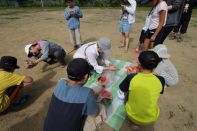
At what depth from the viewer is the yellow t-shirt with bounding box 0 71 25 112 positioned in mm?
2863

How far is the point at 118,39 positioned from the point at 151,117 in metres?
5.28

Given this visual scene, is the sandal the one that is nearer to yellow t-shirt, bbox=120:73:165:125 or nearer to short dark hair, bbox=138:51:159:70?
yellow t-shirt, bbox=120:73:165:125

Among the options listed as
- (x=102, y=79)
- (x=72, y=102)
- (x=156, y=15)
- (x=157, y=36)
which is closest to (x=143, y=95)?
(x=72, y=102)

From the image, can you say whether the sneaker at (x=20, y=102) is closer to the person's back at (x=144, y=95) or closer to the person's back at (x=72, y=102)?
the person's back at (x=72, y=102)

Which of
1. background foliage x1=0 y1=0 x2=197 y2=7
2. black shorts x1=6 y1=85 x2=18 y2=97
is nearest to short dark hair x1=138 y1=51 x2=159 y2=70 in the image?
black shorts x1=6 y1=85 x2=18 y2=97

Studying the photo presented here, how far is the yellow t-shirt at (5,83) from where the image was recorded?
2.86 meters

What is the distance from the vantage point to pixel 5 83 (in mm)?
2887

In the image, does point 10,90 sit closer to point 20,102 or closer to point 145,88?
point 20,102

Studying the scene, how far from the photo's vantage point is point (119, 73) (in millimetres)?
4250

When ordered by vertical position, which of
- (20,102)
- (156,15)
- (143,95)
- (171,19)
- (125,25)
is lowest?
(20,102)

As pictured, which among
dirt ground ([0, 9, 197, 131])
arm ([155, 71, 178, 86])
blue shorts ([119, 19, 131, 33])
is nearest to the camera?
arm ([155, 71, 178, 86])

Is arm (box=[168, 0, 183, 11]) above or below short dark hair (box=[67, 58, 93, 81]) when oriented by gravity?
above

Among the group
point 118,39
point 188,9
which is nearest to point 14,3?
point 118,39

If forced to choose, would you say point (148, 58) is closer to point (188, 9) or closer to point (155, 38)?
point (155, 38)
